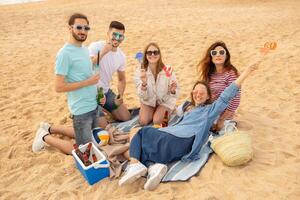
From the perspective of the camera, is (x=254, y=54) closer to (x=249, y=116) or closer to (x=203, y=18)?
(x=249, y=116)

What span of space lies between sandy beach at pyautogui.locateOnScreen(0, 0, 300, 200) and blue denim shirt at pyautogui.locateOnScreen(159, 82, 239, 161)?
235 millimetres

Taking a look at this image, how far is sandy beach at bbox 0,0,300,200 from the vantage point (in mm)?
3067

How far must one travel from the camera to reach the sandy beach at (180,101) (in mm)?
3067

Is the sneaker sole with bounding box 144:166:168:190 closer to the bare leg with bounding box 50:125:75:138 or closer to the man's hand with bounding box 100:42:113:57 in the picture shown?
the bare leg with bounding box 50:125:75:138

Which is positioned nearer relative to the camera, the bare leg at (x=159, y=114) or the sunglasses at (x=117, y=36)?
the sunglasses at (x=117, y=36)

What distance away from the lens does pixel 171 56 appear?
7.56 metres

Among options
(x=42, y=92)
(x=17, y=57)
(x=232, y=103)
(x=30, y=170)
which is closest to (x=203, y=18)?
(x=17, y=57)

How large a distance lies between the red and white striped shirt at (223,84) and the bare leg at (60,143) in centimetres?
187

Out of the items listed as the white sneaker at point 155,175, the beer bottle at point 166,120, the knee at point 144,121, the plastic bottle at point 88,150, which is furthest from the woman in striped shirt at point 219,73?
the plastic bottle at point 88,150

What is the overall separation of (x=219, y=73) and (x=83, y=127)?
1.81 metres

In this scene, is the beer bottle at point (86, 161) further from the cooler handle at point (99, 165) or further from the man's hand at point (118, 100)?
the man's hand at point (118, 100)

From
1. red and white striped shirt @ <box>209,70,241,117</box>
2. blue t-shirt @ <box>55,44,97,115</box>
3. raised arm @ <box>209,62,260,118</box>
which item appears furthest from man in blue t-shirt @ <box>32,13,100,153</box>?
red and white striped shirt @ <box>209,70,241,117</box>

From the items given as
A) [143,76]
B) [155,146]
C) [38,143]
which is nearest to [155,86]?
[143,76]

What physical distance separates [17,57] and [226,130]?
6.52 m
